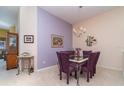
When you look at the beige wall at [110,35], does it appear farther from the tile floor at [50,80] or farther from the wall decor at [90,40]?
the tile floor at [50,80]

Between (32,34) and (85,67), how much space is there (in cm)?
249

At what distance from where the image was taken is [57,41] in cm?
594

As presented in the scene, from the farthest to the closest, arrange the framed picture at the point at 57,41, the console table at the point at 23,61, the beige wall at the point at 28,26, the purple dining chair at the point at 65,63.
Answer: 1. the framed picture at the point at 57,41
2. the beige wall at the point at 28,26
3. the console table at the point at 23,61
4. the purple dining chair at the point at 65,63

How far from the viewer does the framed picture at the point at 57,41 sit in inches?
223

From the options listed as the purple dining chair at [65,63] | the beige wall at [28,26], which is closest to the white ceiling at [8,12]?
the beige wall at [28,26]

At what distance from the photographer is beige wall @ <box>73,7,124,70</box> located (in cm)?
527

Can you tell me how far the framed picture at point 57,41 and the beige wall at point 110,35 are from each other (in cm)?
154

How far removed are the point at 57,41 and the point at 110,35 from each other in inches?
101

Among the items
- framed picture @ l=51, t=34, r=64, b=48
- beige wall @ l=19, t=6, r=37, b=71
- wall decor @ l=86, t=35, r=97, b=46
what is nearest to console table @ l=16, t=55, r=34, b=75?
beige wall @ l=19, t=6, r=37, b=71

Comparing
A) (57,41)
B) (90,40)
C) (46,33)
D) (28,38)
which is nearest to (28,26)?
(28,38)

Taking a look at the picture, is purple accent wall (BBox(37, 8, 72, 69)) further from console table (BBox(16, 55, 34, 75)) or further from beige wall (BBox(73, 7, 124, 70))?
beige wall (BBox(73, 7, 124, 70))

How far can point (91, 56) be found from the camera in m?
3.74

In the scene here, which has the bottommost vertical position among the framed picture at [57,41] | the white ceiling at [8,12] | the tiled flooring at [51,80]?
Result: the tiled flooring at [51,80]

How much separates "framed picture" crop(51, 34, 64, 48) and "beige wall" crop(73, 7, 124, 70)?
5.05 ft
